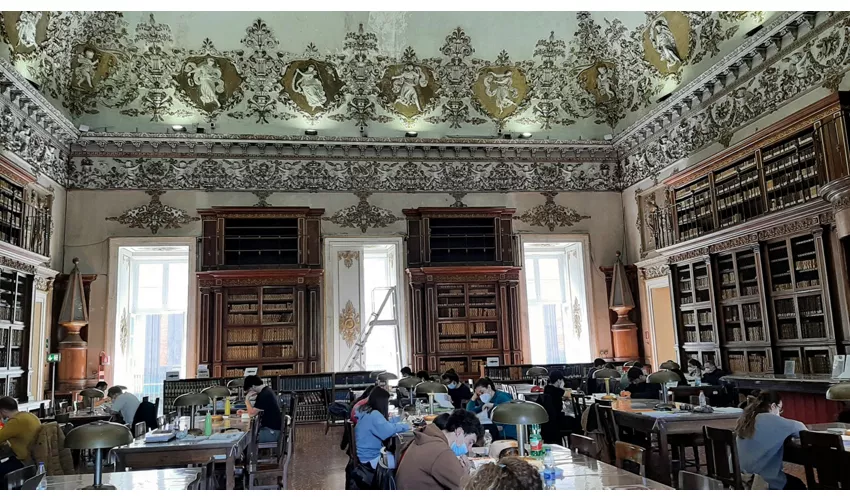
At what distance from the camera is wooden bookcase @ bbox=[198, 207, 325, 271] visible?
13.0 metres

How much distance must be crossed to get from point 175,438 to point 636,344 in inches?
419

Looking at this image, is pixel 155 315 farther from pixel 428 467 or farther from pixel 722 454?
pixel 722 454

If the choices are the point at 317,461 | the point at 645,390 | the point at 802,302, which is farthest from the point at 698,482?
Answer: the point at 802,302

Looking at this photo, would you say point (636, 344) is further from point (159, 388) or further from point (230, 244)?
point (159, 388)

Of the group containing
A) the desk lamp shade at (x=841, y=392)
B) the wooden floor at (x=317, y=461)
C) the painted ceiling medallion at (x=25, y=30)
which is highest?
the painted ceiling medallion at (x=25, y=30)

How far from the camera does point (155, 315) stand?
1416 cm

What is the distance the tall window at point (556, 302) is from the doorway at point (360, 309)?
3.12 m

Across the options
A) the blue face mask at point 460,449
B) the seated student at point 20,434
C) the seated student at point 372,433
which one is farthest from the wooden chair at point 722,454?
the seated student at point 20,434

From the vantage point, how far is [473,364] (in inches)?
524

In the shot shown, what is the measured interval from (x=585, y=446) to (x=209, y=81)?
11.6 metres

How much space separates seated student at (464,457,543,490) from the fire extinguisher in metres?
12.1

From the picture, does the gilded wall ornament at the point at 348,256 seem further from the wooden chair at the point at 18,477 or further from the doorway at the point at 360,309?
the wooden chair at the point at 18,477

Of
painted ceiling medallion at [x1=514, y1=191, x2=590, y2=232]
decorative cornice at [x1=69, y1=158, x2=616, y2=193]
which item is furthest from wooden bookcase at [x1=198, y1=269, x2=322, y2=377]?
painted ceiling medallion at [x1=514, y1=191, x2=590, y2=232]

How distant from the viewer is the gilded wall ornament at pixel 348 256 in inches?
536
